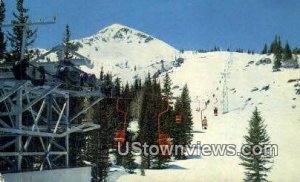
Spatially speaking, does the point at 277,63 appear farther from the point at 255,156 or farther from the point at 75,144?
the point at 75,144

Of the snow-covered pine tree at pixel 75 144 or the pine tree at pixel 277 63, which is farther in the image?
the pine tree at pixel 277 63

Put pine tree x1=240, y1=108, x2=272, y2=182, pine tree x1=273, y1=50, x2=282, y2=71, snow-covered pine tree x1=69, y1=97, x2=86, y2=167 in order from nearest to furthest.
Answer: snow-covered pine tree x1=69, y1=97, x2=86, y2=167
pine tree x1=240, y1=108, x2=272, y2=182
pine tree x1=273, y1=50, x2=282, y2=71

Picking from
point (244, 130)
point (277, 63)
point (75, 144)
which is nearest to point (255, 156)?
point (75, 144)

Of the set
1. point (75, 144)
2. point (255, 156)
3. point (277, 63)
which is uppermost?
point (277, 63)

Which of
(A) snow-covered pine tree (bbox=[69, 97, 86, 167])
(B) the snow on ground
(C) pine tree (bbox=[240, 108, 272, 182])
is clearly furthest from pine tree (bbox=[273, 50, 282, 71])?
(A) snow-covered pine tree (bbox=[69, 97, 86, 167])

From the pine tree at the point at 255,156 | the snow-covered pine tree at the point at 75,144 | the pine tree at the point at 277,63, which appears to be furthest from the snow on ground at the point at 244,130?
the snow-covered pine tree at the point at 75,144

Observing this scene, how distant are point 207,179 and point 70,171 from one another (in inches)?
2255

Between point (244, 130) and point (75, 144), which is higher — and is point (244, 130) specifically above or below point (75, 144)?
above

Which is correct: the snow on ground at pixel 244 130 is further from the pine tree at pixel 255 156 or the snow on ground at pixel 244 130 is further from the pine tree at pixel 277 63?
the pine tree at pixel 255 156

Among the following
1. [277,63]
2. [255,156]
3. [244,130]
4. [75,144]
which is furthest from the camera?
[277,63]

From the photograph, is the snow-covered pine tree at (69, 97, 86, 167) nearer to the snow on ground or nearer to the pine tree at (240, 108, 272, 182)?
the snow on ground

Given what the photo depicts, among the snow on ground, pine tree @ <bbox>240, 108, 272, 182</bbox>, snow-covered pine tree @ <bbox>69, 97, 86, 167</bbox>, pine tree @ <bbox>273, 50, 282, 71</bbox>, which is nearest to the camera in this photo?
snow-covered pine tree @ <bbox>69, 97, 86, 167</bbox>

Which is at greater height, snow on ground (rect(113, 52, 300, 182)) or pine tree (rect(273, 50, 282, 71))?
pine tree (rect(273, 50, 282, 71))

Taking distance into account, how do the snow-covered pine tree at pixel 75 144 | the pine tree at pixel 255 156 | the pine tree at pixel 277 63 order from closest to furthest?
1. the snow-covered pine tree at pixel 75 144
2. the pine tree at pixel 255 156
3. the pine tree at pixel 277 63
